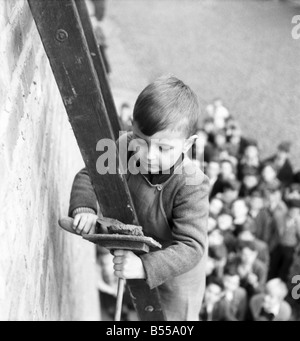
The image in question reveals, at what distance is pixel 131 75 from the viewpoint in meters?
13.1

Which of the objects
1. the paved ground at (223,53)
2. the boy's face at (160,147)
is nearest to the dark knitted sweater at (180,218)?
the boy's face at (160,147)

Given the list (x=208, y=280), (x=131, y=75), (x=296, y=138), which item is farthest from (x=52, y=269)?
(x=131, y=75)

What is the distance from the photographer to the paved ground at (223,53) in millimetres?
11953

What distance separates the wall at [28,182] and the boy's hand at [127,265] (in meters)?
0.24

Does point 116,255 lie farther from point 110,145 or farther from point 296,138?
point 296,138

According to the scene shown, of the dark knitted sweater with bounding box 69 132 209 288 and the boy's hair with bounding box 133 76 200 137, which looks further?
the dark knitted sweater with bounding box 69 132 209 288

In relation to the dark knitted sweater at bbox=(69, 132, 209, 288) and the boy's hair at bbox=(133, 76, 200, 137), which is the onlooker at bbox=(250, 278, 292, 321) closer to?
the dark knitted sweater at bbox=(69, 132, 209, 288)

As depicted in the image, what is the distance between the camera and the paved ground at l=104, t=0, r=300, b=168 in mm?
11953

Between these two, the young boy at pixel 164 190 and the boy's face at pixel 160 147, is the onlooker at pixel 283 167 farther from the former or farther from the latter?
the boy's face at pixel 160 147

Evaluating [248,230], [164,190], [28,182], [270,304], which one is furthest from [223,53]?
[28,182]

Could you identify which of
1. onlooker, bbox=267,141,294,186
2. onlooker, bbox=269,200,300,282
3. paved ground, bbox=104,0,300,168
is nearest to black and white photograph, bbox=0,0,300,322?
onlooker, bbox=269,200,300,282

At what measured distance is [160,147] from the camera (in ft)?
5.90

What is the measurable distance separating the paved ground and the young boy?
26.9 feet

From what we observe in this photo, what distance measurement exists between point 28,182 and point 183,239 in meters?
0.59
